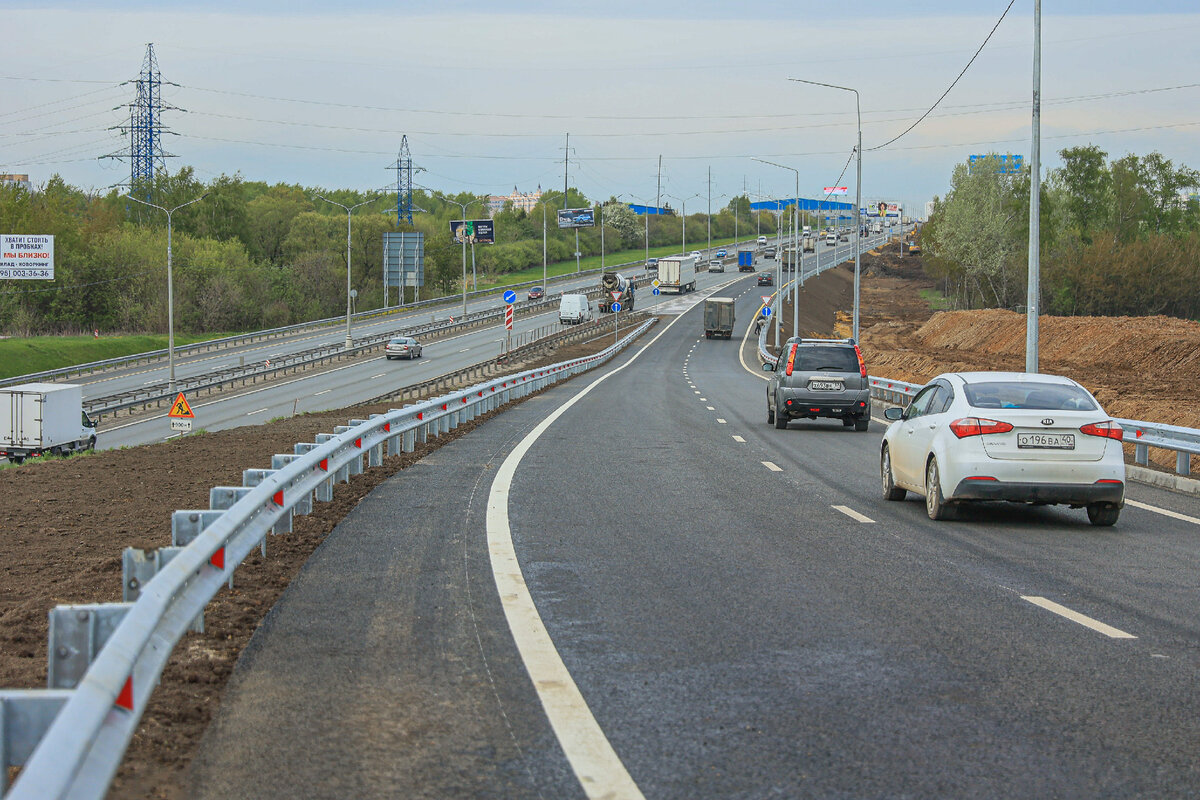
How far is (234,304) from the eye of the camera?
106875mm

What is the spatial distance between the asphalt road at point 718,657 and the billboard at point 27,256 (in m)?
68.2

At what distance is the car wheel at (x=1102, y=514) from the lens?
12430 mm

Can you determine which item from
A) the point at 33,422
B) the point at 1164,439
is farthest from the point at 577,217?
the point at 1164,439

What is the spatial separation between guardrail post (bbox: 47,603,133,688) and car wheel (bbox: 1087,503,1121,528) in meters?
10.1

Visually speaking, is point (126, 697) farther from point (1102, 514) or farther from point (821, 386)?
point (821, 386)

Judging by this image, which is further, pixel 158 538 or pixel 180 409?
pixel 180 409

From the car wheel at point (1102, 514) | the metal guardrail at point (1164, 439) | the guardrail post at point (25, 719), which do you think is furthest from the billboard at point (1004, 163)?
the guardrail post at point (25, 719)

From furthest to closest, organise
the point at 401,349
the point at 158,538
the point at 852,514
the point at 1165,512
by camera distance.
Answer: the point at 401,349, the point at 1165,512, the point at 852,514, the point at 158,538

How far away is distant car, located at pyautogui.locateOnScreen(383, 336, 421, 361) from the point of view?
78.2 m

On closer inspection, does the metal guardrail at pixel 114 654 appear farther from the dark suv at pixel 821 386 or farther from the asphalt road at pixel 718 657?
the dark suv at pixel 821 386

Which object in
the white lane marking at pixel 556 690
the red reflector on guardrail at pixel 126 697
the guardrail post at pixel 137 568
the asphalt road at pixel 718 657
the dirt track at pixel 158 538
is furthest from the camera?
the guardrail post at pixel 137 568

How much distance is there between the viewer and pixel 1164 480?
17.1 m

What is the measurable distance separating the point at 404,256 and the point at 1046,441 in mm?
82574

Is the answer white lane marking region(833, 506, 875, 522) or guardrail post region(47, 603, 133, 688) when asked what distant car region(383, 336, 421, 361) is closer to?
white lane marking region(833, 506, 875, 522)
